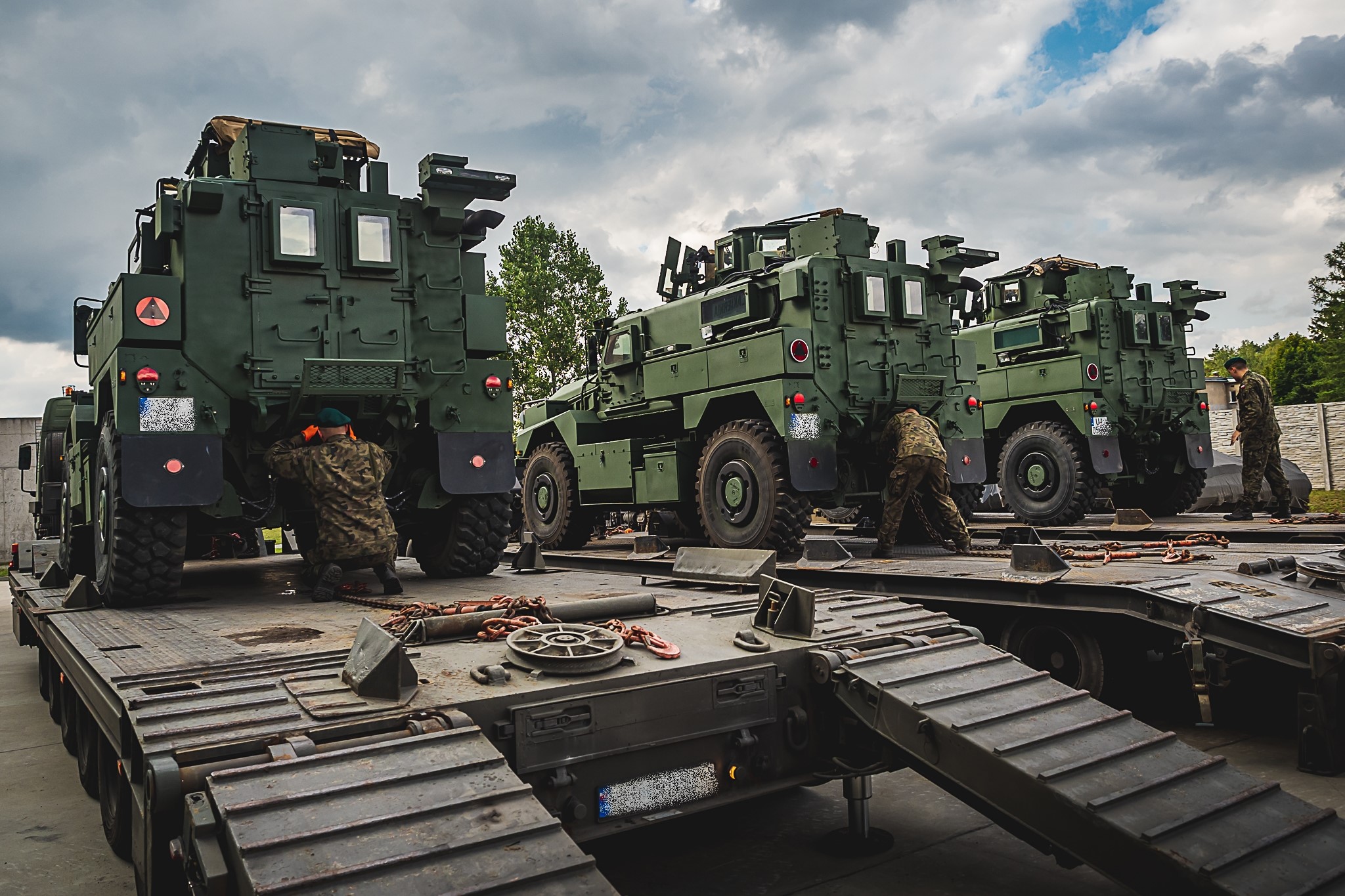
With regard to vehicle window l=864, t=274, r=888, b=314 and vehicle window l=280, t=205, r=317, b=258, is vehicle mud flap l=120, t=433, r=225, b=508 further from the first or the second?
vehicle window l=864, t=274, r=888, b=314

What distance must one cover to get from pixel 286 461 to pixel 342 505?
465 millimetres

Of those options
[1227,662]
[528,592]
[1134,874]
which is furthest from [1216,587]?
[528,592]

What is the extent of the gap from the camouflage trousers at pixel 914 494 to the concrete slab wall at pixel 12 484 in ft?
76.5

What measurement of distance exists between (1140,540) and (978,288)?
3.12m

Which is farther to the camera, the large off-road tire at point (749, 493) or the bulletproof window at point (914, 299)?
the bulletproof window at point (914, 299)

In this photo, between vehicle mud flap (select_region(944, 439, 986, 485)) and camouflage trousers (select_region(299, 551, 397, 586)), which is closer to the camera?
camouflage trousers (select_region(299, 551, 397, 586))

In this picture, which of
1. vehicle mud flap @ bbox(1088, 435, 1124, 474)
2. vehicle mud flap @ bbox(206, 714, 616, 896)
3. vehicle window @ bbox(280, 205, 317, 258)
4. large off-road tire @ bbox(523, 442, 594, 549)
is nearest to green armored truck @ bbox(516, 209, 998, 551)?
large off-road tire @ bbox(523, 442, 594, 549)

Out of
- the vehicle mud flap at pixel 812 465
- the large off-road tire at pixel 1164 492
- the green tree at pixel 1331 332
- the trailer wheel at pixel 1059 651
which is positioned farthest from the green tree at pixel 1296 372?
the trailer wheel at pixel 1059 651

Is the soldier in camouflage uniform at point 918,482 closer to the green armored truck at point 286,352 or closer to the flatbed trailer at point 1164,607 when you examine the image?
the flatbed trailer at point 1164,607

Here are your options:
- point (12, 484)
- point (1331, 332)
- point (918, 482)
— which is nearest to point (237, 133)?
point (918, 482)

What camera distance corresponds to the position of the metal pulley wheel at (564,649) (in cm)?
342

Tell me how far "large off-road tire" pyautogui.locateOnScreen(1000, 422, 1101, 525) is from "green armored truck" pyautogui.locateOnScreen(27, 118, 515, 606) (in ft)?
22.9

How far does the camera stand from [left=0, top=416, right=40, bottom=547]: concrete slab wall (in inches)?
992

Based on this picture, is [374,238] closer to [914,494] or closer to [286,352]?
[286,352]
